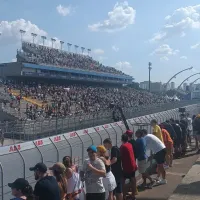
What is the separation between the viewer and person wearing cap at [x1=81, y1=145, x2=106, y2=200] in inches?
236

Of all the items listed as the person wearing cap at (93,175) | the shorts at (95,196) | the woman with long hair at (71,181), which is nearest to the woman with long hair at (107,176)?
the person wearing cap at (93,175)

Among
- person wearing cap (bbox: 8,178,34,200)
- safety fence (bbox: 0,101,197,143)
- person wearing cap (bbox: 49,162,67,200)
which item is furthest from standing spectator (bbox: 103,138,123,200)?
safety fence (bbox: 0,101,197,143)

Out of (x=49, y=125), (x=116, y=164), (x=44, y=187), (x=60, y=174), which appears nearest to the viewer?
(x=44, y=187)

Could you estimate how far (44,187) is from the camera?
462 cm

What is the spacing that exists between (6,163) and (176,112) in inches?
677

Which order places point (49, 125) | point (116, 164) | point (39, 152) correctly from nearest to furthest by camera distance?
1. point (116, 164)
2. point (39, 152)
3. point (49, 125)

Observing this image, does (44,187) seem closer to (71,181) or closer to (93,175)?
(71,181)

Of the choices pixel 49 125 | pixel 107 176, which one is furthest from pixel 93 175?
pixel 49 125

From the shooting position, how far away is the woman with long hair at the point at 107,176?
6.52 m

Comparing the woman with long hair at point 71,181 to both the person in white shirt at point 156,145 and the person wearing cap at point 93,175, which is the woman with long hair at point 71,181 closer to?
the person wearing cap at point 93,175

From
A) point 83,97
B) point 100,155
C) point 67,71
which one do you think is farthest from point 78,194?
point 67,71

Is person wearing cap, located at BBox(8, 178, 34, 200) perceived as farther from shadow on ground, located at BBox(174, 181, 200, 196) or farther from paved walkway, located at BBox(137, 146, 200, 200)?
shadow on ground, located at BBox(174, 181, 200, 196)

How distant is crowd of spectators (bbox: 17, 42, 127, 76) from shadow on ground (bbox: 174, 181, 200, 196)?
5436cm

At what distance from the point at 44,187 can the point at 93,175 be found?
5.19 feet
